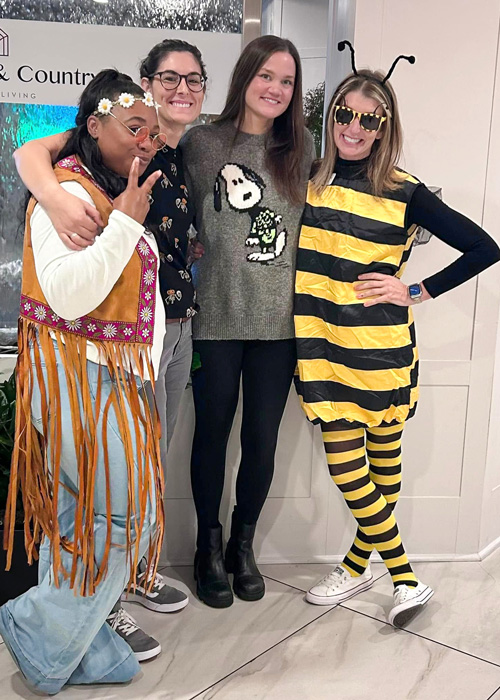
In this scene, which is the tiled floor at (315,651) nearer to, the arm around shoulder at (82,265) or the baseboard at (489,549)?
the baseboard at (489,549)

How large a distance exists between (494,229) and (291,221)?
773mm

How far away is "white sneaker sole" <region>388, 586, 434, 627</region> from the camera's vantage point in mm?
2174

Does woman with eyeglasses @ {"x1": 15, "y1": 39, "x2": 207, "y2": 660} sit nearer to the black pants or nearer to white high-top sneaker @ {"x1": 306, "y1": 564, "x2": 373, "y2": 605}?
the black pants

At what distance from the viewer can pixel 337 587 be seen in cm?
234

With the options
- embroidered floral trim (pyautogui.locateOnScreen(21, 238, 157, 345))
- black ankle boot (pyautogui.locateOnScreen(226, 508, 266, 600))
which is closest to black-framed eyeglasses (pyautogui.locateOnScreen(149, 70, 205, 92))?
embroidered floral trim (pyautogui.locateOnScreen(21, 238, 157, 345))

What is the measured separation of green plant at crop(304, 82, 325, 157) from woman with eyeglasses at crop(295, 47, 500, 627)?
2.05ft

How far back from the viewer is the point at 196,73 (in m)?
1.95

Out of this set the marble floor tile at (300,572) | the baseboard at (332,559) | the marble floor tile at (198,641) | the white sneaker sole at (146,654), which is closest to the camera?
the marble floor tile at (198,641)

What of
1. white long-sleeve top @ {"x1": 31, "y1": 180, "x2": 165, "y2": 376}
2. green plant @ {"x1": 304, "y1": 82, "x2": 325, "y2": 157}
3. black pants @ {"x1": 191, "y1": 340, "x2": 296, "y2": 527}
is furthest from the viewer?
green plant @ {"x1": 304, "y1": 82, "x2": 325, "y2": 157}

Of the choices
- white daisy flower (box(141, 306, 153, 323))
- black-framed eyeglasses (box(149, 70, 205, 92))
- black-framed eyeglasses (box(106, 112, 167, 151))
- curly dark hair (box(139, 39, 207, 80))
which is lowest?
white daisy flower (box(141, 306, 153, 323))

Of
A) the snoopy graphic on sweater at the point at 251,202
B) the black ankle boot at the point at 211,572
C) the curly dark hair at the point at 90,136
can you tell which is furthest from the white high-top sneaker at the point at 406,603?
the curly dark hair at the point at 90,136

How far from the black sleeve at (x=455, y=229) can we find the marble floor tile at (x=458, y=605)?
3.48 feet

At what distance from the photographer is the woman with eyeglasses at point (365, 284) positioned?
2039mm

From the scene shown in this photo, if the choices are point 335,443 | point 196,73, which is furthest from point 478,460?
point 196,73
